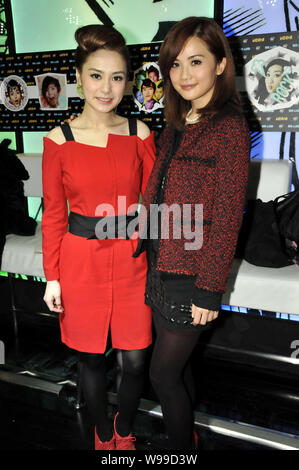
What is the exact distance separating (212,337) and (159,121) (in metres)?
1.55

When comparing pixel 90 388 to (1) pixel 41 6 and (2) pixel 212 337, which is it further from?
(1) pixel 41 6

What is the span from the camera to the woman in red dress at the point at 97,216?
1355 millimetres

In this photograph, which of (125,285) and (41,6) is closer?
(125,285)

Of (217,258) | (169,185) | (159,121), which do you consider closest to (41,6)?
(159,121)

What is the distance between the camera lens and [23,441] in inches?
71.5

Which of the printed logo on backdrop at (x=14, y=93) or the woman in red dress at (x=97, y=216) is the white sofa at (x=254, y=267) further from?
the woman in red dress at (x=97, y=216)

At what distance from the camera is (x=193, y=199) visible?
47.3 inches

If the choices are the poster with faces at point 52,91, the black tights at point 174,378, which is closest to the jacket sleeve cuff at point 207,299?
the black tights at point 174,378

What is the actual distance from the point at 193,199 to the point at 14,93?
248 cm

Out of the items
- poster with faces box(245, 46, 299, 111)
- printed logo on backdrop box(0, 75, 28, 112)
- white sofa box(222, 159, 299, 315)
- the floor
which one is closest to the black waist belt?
white sofa box(222, 159, 299, 315)

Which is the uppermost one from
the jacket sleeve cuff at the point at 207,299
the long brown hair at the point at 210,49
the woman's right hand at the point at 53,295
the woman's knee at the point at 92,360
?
the long brown hair at the point at 210,49

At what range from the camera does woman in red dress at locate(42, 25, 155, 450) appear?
4.45 ft

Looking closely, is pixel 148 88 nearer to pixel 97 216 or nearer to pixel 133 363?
pixel 97 216
